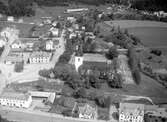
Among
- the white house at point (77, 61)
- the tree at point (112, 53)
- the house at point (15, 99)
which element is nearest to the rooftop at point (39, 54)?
the white house at point (77, 61)

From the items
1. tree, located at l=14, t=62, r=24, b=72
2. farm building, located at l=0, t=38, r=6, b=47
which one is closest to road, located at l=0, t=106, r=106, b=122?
tree, located at l=14, t=62, r=24, b=72

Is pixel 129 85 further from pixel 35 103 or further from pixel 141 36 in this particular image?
pixel 141 36

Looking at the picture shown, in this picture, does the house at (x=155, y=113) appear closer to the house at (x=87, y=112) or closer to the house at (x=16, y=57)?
the house at (x=87, y=112)

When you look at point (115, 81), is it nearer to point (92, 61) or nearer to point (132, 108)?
point (132, 108)

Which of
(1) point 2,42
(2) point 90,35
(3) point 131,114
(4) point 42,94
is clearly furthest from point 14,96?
(2) point 90,35

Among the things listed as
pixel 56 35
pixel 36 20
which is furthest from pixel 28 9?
pixel 56 35

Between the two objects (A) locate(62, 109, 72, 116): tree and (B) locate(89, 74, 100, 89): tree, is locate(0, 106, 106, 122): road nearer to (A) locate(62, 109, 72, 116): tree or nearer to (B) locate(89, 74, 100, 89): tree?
(A) locate(62, 109, 72, 116): tree
